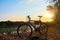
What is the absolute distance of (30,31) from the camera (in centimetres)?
912

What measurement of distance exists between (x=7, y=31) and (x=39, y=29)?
6.48 ft

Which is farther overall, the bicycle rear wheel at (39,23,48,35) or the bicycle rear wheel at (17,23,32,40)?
the bicycle rear wheel at (39,23,48,35)

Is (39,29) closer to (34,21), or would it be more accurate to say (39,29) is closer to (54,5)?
(34,21)

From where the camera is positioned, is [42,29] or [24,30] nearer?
[24,30]

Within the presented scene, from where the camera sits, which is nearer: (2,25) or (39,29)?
(2,25)

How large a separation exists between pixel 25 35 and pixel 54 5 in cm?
1162

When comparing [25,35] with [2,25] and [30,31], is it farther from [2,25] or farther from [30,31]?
[2,25]

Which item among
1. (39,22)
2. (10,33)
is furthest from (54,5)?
(10,33)

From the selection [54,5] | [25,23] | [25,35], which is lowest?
[25,35]

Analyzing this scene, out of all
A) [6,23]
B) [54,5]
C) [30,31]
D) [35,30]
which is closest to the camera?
[30,31]

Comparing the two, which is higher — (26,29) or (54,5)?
(54,5)

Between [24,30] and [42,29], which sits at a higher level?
[24,30]

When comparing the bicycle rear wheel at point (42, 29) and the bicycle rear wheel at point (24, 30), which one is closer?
the bicycle rear wheel at point (24, 30)

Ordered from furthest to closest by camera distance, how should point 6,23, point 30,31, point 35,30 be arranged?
point 35,30 → point 6,23 → point 30,31
